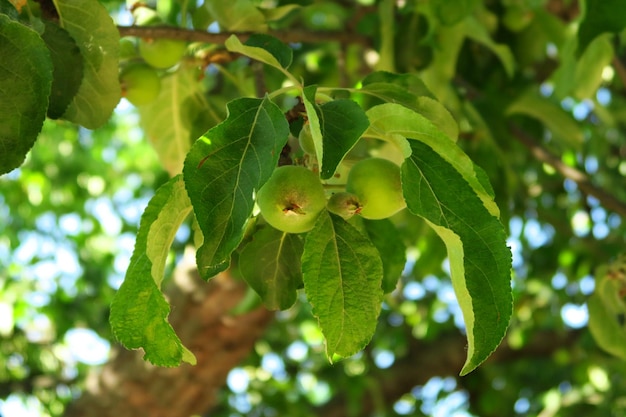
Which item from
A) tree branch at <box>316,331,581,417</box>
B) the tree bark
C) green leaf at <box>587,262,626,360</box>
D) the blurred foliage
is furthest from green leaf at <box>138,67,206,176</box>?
tree branch at <box>316,331,581,417</box>

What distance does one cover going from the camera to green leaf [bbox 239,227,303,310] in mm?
1200

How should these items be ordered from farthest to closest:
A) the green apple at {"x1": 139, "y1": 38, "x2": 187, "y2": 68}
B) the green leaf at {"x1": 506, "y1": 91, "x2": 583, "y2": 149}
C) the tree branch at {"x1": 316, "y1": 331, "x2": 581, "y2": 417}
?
the tree branch at {"x1": 316, "y1": 331, "x2": 581, "y2": 417} < the green leaf at {"x1": 506, "y1": 91, "x2": 583, "y2": 149} < the green apple at {"x1": 139, "y1": 38, "x2": 187, "y2": 68}

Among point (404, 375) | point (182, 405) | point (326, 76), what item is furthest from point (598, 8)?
point (404, 375)

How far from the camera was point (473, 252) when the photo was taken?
37.5 inches

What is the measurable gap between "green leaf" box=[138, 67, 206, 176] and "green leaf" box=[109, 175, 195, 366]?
71 centimetres

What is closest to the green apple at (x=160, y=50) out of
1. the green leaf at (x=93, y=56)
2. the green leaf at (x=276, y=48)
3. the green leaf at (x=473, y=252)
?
the green leaf at (x=93, y=56)

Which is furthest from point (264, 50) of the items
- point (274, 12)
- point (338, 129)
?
point (274, 12)

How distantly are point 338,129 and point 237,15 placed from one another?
0.66 m

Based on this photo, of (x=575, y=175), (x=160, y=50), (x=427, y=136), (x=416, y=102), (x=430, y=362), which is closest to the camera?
(x=427, y=136)

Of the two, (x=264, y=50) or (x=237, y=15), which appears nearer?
(x=264, y=50)

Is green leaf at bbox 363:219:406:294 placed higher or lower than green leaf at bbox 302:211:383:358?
lower

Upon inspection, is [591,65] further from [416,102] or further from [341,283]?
[341,283]

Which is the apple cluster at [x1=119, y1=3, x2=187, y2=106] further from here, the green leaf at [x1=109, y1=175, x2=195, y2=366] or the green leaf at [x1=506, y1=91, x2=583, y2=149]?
the green leaf at [x1=506, y1=91, x2=583, y2=149]

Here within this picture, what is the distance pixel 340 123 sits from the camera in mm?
1006
